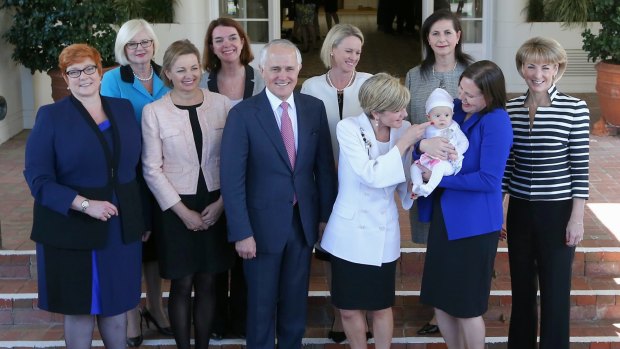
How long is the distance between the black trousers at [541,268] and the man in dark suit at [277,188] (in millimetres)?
894

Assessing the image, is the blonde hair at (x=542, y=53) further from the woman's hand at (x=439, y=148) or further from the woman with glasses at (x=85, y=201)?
the woman with glasses at (x=85, y=201)

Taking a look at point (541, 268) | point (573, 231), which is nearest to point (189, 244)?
point (541, 268)

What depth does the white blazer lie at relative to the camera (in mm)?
3967

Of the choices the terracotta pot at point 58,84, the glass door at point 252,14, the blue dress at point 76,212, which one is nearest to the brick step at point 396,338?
the blue dress at point 76,212

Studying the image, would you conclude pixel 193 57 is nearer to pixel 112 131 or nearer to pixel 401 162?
pixel 112 131

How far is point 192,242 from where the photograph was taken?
426cm

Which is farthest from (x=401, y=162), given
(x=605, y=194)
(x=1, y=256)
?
(x=605, y=194)

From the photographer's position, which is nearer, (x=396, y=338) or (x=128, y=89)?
(x=128, y=89)

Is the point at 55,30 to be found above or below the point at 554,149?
above

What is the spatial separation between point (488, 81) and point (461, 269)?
84 cm

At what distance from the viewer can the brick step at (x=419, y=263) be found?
17.8ft

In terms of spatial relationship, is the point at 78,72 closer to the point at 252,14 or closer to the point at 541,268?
the point at 541,268

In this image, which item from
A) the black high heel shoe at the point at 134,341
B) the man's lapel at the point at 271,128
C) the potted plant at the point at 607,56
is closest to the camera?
the man's lapel at the point at 271,128

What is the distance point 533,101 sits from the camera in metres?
4.07
